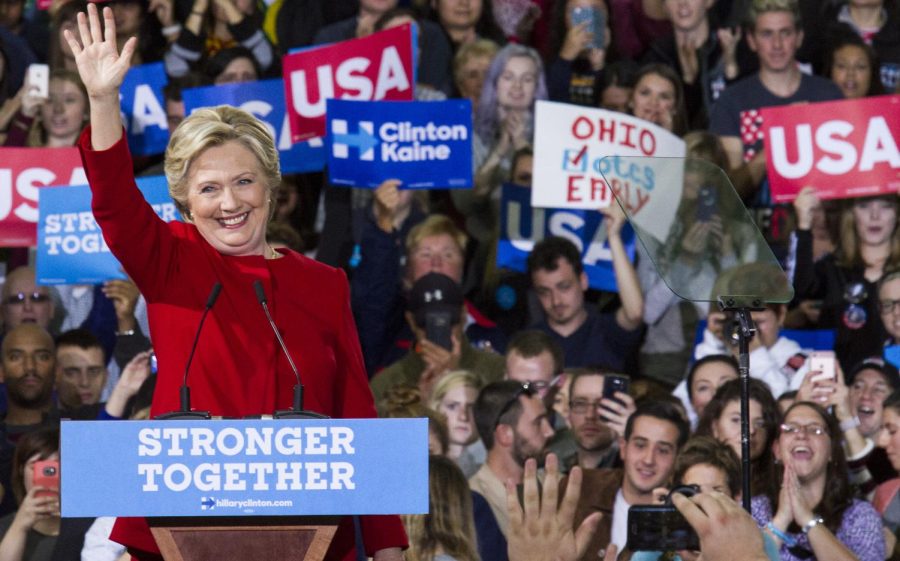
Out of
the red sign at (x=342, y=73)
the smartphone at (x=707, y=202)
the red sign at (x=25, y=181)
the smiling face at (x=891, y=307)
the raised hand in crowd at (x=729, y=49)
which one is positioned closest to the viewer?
the smartphone at (x=707, y=202)

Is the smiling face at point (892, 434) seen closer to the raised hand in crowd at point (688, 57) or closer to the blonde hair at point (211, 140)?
the raised hand in crowd at point (688, 57)

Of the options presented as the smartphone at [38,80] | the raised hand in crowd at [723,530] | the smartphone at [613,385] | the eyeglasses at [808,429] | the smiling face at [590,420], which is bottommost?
the raised hand in crowd at [723,530]

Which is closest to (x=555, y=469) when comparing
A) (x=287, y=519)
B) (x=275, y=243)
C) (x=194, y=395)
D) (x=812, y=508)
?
(x=812, y=508)

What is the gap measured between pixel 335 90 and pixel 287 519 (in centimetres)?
539

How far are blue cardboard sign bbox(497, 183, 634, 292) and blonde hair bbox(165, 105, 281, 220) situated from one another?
4.62 m

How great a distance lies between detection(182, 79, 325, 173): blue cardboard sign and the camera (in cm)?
821

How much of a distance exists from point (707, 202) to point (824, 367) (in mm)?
2021

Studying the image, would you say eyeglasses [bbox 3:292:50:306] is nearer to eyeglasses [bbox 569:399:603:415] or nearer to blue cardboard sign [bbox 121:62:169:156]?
blue cardboard sign [bbox 121:62:169:156]

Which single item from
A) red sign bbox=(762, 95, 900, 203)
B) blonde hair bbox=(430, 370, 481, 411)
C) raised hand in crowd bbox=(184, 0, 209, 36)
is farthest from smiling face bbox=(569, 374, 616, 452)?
raised hand in crowd bbox=(184, 0, 209, 36)

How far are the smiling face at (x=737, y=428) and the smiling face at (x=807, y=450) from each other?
0.13m

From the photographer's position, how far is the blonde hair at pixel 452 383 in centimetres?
701

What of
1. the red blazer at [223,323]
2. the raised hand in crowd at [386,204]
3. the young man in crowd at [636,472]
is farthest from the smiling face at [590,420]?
the red blazer at [223,323]

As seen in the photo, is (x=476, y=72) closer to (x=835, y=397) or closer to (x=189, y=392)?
(x=835, y=397)

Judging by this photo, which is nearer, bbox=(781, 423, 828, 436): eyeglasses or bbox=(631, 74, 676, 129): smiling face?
bbox=(781, 423, 828, 436): eyeglasses
